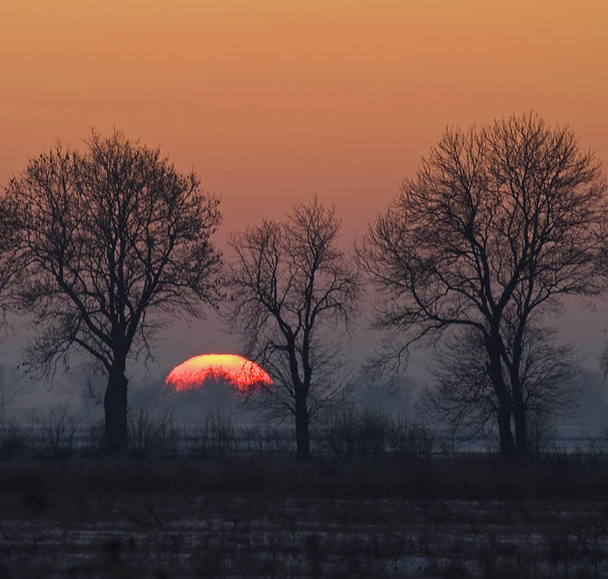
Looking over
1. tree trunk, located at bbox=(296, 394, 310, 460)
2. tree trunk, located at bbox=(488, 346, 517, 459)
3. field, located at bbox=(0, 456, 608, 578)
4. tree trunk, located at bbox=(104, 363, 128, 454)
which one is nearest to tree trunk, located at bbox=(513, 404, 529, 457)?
tree trunk, located at bbox=(488, 346, 517, 459)

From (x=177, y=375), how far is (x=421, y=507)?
142 m

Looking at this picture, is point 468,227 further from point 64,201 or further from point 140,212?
point 64,201

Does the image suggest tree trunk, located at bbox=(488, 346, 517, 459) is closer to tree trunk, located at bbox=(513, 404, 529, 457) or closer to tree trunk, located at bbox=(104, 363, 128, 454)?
tree trunk, located at bbox=(513, 404, 529, 457)

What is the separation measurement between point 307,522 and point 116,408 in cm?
2221

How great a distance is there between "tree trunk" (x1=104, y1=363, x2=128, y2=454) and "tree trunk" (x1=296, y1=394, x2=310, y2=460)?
6790 millimetres

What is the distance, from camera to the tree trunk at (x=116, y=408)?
3694 centimetres

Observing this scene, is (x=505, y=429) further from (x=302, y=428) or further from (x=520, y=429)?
(x=302, y=428)

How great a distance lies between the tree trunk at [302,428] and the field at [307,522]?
9.96 m

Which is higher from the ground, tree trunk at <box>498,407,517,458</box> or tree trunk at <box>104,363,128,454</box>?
tree trunk at <box>104,363,128,454</box>

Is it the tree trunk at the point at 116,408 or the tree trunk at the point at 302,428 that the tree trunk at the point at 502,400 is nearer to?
Result: the tree trunk at the point at 302,428

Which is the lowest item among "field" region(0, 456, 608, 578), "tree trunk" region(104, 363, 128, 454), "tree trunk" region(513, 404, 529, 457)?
"field" region(0, 456, 608, 578)

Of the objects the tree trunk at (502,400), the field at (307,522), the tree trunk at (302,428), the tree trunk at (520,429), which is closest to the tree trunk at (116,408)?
the tree trunk at (302,428)

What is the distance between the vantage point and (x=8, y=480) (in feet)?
72.0

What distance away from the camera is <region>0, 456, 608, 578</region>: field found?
12.2 metres
